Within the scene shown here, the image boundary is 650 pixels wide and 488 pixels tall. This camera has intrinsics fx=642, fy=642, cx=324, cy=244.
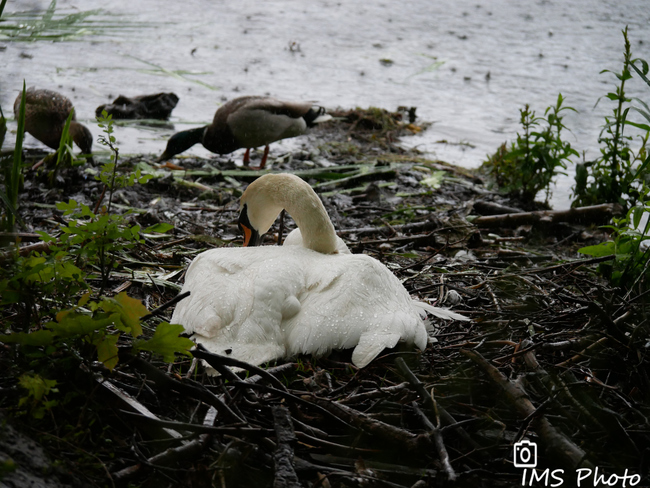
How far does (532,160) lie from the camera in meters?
6.57

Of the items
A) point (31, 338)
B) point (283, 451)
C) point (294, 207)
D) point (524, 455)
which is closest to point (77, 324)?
point (31, 338)

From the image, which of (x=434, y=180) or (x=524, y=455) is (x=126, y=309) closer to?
(x=524, y=455)

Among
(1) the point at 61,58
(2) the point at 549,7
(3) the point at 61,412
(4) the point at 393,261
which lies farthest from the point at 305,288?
(2) the point at 549,7

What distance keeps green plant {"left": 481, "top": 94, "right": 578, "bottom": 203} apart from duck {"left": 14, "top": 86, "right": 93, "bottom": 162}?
4614 millimetres

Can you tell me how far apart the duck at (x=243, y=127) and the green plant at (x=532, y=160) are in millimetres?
2710

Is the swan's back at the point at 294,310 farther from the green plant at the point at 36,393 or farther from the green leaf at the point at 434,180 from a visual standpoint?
the green leaf at the point at 434,180

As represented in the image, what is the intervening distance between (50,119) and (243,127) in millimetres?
2196

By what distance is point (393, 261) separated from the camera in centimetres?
479

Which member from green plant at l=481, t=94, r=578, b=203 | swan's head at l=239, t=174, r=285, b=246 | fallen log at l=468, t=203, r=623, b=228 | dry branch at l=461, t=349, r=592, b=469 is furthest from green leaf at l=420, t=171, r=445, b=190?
dry branch at l=461, t=349, r=592, b=469

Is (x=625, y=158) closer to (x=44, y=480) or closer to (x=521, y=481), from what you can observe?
(x=521, y=481)

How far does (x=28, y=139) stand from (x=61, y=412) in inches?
269

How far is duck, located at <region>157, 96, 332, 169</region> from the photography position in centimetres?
791

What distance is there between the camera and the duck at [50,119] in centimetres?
707

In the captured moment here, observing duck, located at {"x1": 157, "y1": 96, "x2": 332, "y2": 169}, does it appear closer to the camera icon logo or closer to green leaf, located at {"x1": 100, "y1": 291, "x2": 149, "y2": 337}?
green leaf, located at {"x1": 100, "y1": 291, "x2": 149, "y2": 337}
